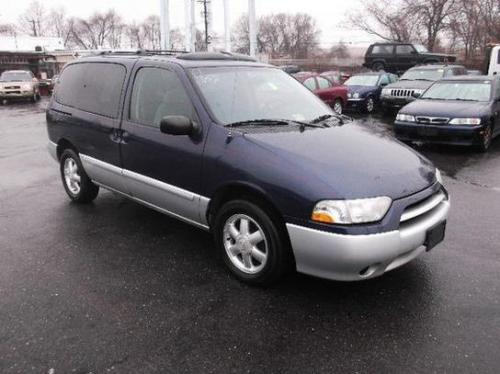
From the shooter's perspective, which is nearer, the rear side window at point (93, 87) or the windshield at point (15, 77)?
A: the rear side window at point (93, 87)

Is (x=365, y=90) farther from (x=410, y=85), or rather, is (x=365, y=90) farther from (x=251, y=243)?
(x=251, y=243)

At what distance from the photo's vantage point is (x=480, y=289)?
12.0ft

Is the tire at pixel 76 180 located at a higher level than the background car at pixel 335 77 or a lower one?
lower

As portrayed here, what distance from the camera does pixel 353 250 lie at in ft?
10.1

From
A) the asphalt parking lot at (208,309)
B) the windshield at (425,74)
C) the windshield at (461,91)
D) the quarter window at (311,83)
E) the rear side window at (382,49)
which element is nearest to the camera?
the asphalt parking lot at (208,309)

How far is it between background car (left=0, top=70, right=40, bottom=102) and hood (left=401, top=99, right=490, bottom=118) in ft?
71.1

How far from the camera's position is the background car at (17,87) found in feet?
79.8

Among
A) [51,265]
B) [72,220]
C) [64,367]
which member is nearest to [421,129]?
[72,220]

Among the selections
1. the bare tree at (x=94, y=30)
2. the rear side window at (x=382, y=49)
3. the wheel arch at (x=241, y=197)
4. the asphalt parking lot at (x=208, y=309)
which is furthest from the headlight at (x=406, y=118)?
the bare tree at (x=94, y=30)

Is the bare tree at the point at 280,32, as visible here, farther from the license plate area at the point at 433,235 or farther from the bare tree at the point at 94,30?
the license plate area at the point at 433,235

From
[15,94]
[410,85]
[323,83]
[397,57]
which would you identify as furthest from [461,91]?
[15,94]

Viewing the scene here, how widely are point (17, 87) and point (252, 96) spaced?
24.0m

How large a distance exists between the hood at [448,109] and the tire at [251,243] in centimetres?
680

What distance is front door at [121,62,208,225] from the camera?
3977mm
